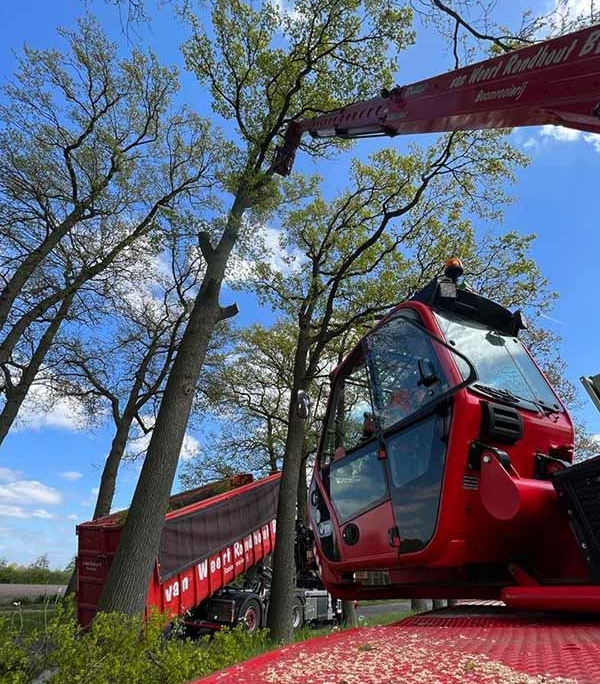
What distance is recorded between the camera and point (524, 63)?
4406 mm

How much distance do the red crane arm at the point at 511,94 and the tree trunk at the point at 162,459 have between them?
10.2 feet

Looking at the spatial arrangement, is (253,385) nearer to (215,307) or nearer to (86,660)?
(215,307)

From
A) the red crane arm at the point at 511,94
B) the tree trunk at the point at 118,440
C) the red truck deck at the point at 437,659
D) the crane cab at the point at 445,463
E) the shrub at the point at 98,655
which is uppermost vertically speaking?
the tree trunk at the point at 118,440

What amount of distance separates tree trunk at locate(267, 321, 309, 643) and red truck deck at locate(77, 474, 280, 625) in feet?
5.70

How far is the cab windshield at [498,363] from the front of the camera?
12.8 feet

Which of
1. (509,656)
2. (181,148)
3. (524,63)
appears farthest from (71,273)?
(509,656)

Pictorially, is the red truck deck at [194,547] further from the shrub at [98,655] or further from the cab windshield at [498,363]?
the cab windshield at [498,363]

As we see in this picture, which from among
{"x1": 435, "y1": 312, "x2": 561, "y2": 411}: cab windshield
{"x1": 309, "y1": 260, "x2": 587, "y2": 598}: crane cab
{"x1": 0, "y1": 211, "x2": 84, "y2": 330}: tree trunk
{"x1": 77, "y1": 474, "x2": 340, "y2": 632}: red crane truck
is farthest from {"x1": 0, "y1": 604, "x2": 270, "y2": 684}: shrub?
{"x1": 0, "y1": 211, "x2": 84, "y2": 330}: tree trunk

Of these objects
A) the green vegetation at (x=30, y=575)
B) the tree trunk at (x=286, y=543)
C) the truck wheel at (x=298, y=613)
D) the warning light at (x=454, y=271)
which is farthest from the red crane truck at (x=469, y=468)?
the green vegetation at (x=30, y=575)

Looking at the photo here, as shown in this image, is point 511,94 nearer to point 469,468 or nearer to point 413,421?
point 413,421

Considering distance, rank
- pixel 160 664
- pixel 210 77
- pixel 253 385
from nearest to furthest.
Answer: pixel 160 664
pixel 210 77
pixel 253 385

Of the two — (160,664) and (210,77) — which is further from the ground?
(210,77)

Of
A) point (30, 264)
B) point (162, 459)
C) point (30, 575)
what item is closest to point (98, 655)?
point (162, 459)

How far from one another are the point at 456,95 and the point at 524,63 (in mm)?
883
